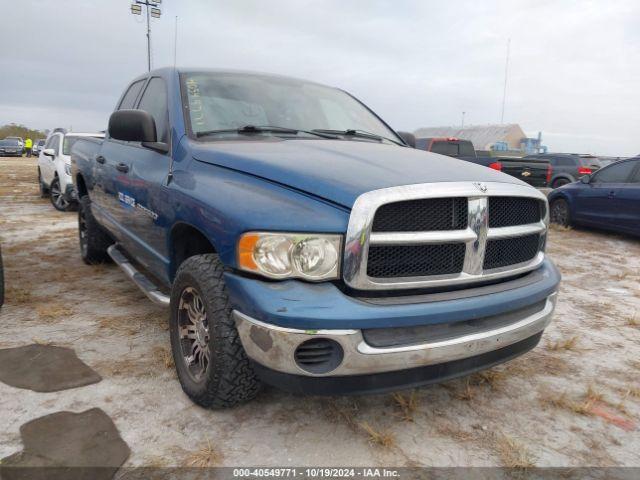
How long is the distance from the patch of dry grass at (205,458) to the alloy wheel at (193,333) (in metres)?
0.37

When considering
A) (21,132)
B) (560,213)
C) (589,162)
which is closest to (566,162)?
(589,162)

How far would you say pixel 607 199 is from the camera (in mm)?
8398

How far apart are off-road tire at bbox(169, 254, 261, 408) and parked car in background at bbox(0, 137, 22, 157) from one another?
4164cm

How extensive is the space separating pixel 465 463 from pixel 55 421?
194 cm

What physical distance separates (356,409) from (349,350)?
0.77m

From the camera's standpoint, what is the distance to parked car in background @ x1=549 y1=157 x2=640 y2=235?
798 centimetres

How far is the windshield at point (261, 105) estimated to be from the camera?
3.10 metres

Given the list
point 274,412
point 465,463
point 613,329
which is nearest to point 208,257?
point 274,412

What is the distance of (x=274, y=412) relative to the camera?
2.51 m

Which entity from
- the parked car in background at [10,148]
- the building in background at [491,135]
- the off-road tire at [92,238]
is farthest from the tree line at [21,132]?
the off-road tire at [92,238]

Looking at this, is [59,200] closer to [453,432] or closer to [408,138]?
[408,138]

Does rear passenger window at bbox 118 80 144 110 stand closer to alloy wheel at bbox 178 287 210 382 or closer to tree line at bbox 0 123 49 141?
alloy wheel at bbox 178 287 210 382

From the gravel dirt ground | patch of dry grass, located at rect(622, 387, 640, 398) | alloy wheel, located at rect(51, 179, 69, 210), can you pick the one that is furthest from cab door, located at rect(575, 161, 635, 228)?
alloy wheel, located at rect(51, 179, 69, 210)

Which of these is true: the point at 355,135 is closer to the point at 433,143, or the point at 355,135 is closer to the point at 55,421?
the point at 55,421
